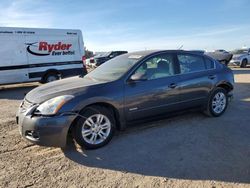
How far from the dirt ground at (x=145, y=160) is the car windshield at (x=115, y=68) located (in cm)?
114

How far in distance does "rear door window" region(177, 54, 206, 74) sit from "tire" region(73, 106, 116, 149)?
76.3 inches

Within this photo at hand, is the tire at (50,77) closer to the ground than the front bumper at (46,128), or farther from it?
farther from it

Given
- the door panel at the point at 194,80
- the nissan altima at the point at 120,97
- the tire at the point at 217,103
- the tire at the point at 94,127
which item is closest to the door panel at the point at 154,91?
the nissan altima at the point at 120,97

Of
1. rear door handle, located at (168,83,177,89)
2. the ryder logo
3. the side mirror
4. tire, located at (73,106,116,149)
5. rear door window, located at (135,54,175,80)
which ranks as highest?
the ryder logo

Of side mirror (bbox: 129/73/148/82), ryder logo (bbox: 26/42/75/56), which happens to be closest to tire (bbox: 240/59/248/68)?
ryder logo (bbox: 26/42/75/56)

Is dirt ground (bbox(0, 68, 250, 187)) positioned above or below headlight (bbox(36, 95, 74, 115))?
below

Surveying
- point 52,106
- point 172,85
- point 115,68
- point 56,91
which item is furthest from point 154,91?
point 52,106

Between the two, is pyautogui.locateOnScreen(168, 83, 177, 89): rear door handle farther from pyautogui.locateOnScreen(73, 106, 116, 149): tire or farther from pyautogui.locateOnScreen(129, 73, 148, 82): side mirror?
pyautogui.locateOnScreen(73, 106, 116, 149): tire

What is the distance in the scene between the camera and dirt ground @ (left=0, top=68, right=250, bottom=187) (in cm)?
328

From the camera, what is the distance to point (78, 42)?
12086 millimetres

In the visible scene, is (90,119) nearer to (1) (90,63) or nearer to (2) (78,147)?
(2) (78,147)

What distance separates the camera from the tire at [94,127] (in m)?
4.09

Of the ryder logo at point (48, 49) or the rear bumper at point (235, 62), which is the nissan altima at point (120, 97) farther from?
the rear bumper at point (235, 62)

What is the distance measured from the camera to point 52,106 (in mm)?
3883
